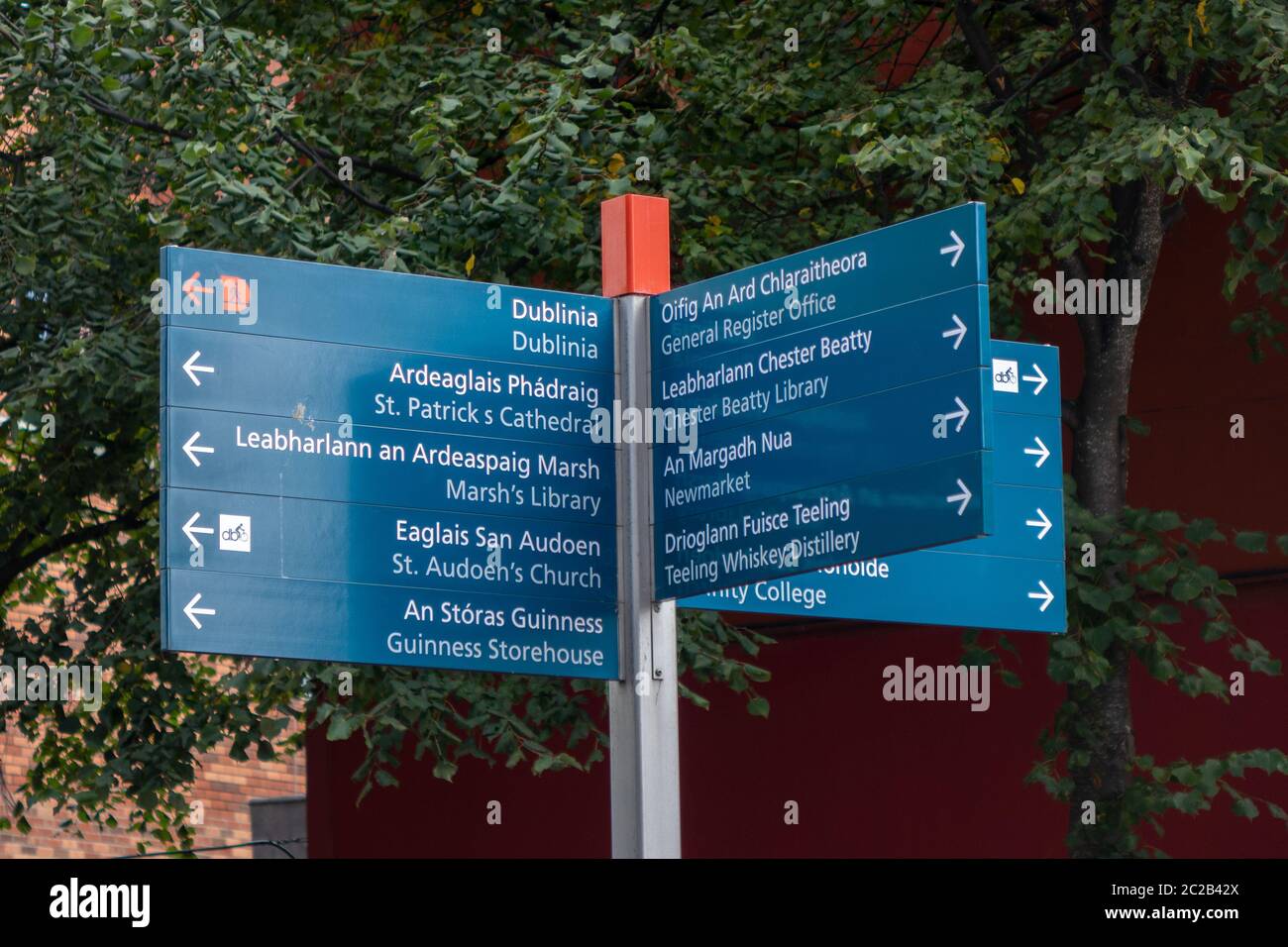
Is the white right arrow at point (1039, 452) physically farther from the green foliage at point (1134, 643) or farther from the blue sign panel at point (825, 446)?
the green foliage at point (1134, 643)

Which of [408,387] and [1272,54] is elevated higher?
[1272,54]

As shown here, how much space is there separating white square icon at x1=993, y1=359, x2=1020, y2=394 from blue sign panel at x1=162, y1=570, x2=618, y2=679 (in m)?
1.67

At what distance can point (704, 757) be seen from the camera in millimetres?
14836

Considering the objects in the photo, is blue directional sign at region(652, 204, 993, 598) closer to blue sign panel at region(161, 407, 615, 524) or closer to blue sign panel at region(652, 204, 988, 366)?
blue sign panel at region(652, 204, 988, 366)

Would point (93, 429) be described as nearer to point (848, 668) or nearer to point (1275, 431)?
point (848, 668)

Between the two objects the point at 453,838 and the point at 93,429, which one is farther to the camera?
the point at 453,838

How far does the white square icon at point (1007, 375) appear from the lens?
21.2 ft

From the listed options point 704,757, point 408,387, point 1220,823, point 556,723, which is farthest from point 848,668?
point 408,387

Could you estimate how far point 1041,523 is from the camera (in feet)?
20.7

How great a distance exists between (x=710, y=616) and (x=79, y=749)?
4754 millimetres

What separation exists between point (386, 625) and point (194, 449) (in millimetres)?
601

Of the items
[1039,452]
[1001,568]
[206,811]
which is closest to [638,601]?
[1001,568]

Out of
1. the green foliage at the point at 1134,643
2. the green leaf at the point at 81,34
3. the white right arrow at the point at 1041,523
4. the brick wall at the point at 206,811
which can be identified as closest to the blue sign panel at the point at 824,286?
the white right arrow at the point at 1041,523
